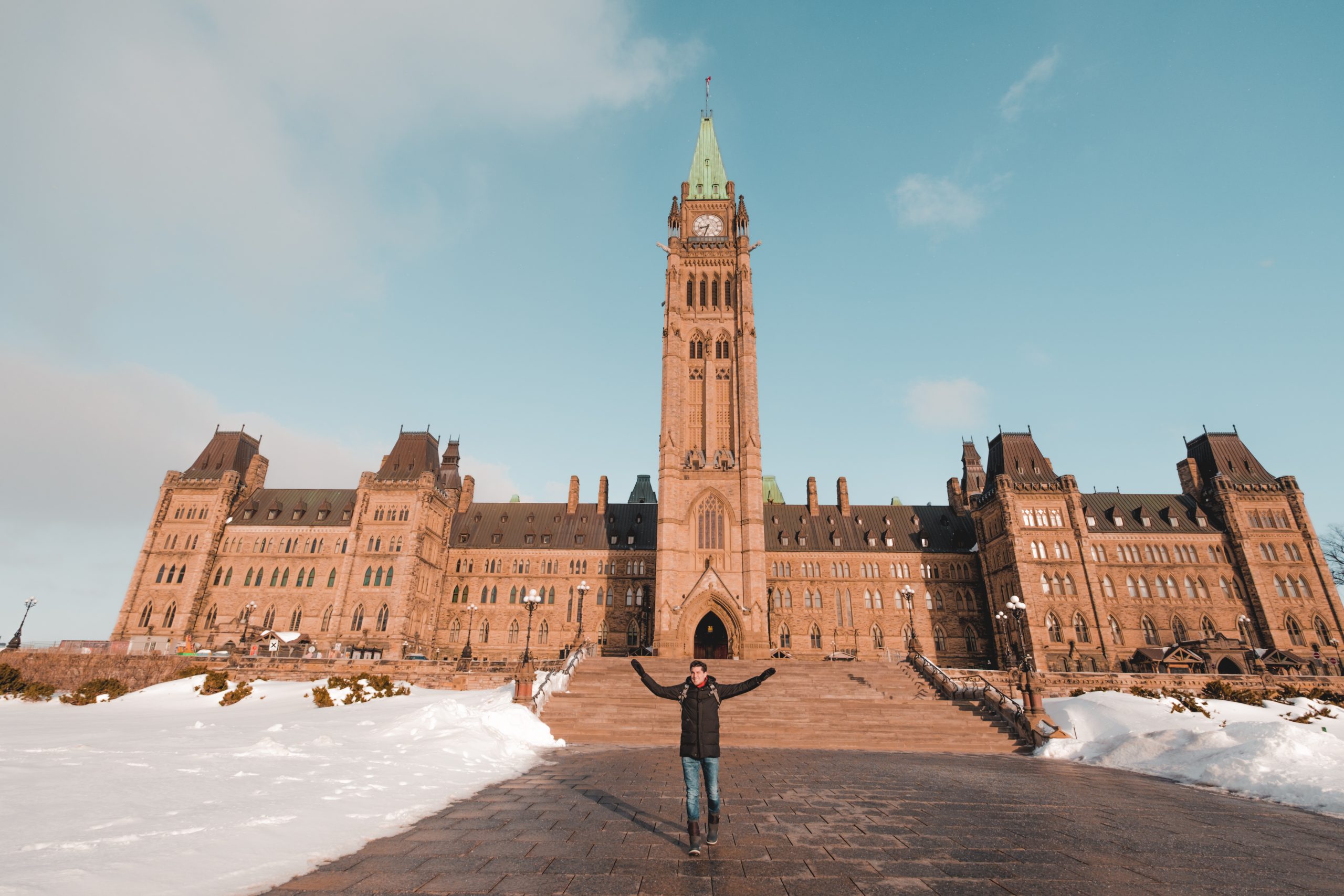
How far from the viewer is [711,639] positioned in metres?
47.5

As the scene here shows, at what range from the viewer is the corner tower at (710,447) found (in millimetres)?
43156

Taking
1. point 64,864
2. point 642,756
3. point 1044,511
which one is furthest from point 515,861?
point 1044,511

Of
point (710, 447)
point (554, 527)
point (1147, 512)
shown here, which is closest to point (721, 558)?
point (710, 447)

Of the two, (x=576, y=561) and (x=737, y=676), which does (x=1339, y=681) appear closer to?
(x=737, y=676)

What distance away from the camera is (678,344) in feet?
166

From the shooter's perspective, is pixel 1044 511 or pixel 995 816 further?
pixel 1044 511

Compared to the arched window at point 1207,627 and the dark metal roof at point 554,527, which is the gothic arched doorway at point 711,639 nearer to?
the dark metal roof at point 554,527

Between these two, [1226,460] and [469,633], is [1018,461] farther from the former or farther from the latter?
[469,633]

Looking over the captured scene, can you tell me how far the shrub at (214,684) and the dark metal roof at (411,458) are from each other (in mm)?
28097

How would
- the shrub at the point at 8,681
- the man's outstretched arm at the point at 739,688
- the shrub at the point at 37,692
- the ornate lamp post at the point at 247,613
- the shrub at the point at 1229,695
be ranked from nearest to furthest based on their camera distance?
the man's outstretched arm at the point at 739,688 < the shrub at the point at 1229,695 < the shrub at the point at 37,692 < the shrub at the point at 8,681 < the ornate lamp post at the point at 247,613

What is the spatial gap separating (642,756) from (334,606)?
44.1 meters

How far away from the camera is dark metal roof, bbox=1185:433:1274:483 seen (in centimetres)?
5444

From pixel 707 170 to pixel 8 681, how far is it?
61.2m

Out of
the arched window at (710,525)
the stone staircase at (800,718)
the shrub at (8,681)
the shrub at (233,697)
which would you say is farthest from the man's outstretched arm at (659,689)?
the shrub at (8,681)
